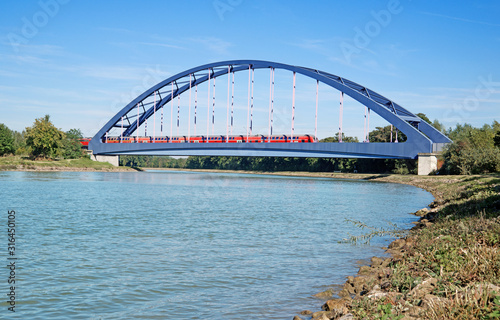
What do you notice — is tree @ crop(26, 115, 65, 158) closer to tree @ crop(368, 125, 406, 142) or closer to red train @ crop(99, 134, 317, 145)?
red train @ crop(99, 134, 317, 145)

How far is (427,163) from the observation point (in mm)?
62312

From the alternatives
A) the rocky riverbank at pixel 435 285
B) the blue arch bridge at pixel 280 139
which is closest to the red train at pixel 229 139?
the blue arch bridge at pixel 280 139

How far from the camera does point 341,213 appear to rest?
26344mm

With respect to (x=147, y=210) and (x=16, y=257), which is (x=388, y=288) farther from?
(x=147, y=210)

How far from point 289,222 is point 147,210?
8.56m

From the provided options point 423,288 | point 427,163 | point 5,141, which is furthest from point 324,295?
point 5,141

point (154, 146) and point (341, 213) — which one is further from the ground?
point (154, 146)

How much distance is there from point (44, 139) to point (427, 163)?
64.9 meters

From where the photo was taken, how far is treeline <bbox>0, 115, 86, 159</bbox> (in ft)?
275

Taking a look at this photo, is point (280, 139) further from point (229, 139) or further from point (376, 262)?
point (376, 262)

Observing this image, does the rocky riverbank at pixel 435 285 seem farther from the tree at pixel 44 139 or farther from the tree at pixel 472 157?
the tree at pixel 44 139

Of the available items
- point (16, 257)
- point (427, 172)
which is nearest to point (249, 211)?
point (16, 257)

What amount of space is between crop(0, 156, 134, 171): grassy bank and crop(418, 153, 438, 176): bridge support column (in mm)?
60101

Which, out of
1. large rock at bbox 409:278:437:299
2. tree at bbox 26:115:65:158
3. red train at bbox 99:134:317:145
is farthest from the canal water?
tree at bbox 26:115:65:158
